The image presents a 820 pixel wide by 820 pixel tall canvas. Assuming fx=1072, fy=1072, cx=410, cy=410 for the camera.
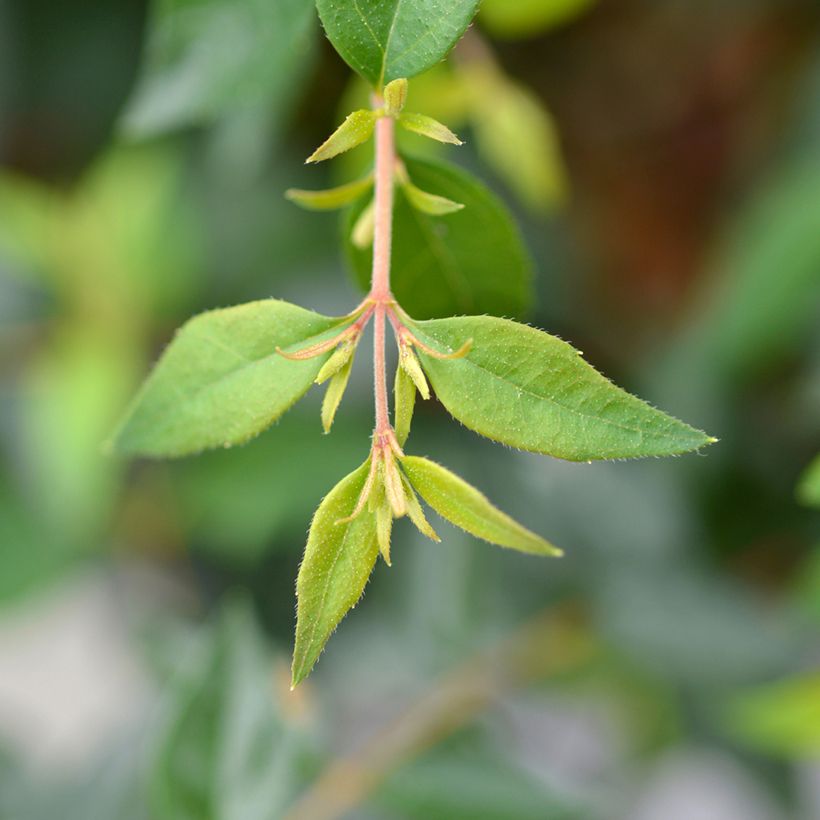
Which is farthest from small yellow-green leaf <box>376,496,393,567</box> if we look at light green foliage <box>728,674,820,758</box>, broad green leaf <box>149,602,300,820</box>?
light green foliage <box>728,674,820,758</box>

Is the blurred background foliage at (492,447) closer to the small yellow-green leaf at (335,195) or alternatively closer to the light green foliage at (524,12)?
the light green foliage at (524,12)

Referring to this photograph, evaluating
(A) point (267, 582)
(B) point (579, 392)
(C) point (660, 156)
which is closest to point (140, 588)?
(A) point (267, 582)

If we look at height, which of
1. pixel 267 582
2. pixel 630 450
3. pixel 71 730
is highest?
pixel 630 450

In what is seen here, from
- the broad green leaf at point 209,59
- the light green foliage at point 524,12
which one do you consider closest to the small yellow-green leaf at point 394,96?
the broad green leaf at point 209,59

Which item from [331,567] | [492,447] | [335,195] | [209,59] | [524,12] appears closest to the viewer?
[331,567]

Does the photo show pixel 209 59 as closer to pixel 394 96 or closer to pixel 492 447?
pixel 394 96

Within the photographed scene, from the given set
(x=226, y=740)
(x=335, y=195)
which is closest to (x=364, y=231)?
(x=335, y=195)

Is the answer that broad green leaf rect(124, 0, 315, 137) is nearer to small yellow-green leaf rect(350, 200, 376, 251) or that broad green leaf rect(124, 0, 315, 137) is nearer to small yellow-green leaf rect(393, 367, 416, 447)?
small yellow-green leaf rect(350, 200, 376, 251)

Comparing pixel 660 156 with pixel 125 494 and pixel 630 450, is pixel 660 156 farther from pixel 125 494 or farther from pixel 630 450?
pixel 630 450
